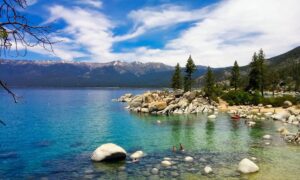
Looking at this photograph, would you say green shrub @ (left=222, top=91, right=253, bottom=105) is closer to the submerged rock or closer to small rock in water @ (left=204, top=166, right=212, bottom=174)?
the submerged rock

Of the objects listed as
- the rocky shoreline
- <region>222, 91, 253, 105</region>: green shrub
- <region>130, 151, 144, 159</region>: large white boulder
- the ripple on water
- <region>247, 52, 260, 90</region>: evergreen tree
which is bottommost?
the ripple on water

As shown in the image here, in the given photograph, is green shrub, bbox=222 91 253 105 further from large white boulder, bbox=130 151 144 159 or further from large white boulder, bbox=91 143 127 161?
large white boulder, bbox=91 143 127 161

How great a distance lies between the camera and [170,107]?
94.1 meters

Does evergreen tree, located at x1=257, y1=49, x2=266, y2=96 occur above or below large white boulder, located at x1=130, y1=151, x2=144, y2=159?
above

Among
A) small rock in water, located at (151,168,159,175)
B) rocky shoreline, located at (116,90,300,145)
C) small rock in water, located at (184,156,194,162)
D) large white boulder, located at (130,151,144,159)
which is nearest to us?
small rock in water, located at (151,168,159,175)

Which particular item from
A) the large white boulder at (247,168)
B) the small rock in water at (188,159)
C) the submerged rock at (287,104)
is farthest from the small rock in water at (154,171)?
the submerged rock at (287,104)

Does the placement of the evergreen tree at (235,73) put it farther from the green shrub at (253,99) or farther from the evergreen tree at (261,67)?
the green shrub at (253,99)

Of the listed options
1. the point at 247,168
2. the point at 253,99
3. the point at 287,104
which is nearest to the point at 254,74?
the point at 253,99

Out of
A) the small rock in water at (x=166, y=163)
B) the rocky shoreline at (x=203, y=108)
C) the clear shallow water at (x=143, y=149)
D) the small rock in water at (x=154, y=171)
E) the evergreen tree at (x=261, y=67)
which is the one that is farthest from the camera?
the evergreen tree at (x=261, y=67)

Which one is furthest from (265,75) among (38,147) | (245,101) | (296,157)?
(38,147)

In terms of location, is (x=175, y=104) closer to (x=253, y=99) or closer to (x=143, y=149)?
(x=253, y=99)

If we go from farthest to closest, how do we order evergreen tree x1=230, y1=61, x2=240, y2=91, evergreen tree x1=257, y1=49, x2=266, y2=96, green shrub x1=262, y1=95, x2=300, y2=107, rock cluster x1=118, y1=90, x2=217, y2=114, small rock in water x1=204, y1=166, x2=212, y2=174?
evergreen tree x1=230, y1=61, x2=240, y2=91, evergreen tree x1=257, y1=49, x2=266, y2=96, green shrub x1=262, y1=95, x2=300, y2=107, rock cluster x1=118, y1=90, x2=217, y2=114, small rock in water x1=204, y1=166, x2=212, y2=174

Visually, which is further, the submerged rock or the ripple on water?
the submerged rock

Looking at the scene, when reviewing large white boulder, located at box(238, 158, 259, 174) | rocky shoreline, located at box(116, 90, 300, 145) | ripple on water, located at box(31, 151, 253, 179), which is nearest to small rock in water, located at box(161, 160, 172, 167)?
ripple on water, located at box(31, 151, 253, 179)
